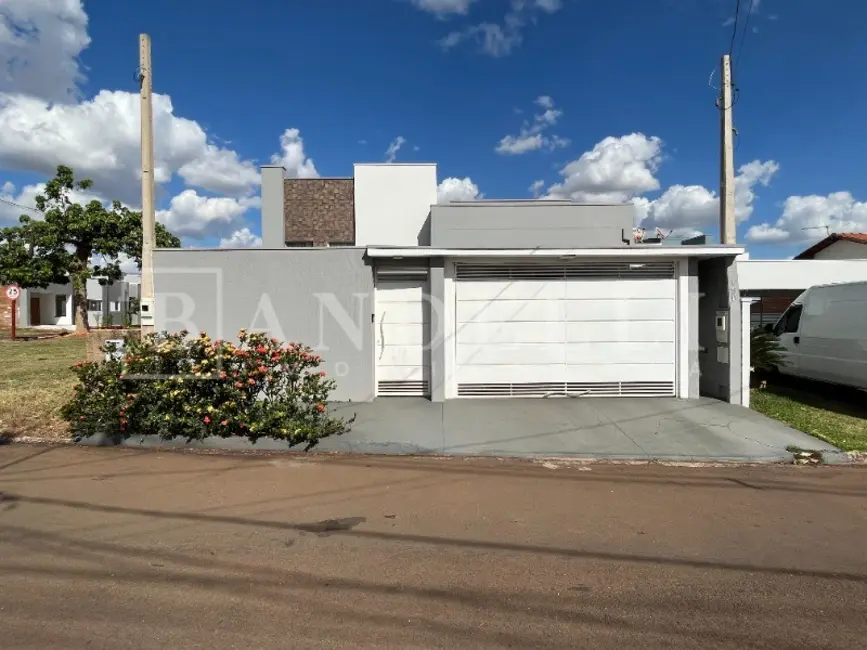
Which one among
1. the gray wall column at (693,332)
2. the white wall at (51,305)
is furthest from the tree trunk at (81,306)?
the gray wall column at (693,332)

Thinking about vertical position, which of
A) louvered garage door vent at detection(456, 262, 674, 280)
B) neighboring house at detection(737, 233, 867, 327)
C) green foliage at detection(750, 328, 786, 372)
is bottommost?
green foliage at detection(750, 328, 786, 372)

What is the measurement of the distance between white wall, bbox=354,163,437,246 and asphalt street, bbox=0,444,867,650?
15576 mm

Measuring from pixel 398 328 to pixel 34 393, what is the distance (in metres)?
6.37

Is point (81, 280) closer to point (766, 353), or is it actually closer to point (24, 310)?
point (24, 310)

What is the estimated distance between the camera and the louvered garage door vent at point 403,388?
1016cm

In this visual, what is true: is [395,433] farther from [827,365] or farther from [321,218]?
[321,218]

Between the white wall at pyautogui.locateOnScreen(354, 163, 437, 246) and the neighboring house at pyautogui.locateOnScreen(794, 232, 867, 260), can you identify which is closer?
the white wall at pyautogui.locateOnScreen(354, 163, 437, 246)

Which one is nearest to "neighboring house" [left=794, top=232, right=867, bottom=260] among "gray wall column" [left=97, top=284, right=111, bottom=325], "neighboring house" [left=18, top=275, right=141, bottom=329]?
"neighboring house" [left=18, top=275, right=141, bottom=329]

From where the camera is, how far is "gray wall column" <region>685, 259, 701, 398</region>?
32.9 ft

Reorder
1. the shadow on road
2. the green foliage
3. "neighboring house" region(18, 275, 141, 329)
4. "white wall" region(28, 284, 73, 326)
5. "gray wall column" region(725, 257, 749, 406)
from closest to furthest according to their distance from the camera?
1. the shadow on road
2. "gray wall column" region(725, 257, 749, 406)
3. the green foliage
4. "neighboring house" region(18, 275, 141, 329)
5. "white wall" region(28, 284, 73, 326)

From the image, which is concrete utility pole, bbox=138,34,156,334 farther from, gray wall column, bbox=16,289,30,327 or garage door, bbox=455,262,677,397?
gray wall column, bbox=16,289,30,327

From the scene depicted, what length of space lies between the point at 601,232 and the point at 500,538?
9649mm

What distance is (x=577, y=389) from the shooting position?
10.2 metres

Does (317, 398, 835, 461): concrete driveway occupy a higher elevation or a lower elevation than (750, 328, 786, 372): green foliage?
lower
